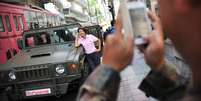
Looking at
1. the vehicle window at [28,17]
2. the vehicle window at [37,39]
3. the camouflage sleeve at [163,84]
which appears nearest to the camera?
the camouflage sleeve at [163,84]

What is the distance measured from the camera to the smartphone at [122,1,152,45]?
4.99 feet

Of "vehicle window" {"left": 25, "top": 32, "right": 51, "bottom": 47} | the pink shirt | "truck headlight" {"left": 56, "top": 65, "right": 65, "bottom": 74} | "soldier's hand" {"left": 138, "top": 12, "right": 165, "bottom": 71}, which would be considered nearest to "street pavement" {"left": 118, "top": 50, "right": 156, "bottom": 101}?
the pink shirt

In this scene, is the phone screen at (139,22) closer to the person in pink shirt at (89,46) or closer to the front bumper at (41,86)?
the front bumper at (41,86)

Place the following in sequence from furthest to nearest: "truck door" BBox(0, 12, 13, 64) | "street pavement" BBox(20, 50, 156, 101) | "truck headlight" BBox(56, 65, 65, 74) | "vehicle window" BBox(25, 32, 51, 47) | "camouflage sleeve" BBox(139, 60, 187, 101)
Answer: "truck door" BBox(0, 12, 13, 64), "vehicle window" BBox(25, 32, 51, 47), "truck headlight" BBox(56, 65, 65, 74), "street pavement" BBox(20, 50, 156, 101), "camouflage sleeve" BBox(139, 60, 187, 101)

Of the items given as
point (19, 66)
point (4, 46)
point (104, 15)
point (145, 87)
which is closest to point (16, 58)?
point (19, 66)

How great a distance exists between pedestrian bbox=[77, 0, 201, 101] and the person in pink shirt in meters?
10.2

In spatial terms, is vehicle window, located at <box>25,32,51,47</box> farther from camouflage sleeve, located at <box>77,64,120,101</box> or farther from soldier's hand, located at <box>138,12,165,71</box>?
camouflage sleeve, located at <box>77,64,120,101</box>

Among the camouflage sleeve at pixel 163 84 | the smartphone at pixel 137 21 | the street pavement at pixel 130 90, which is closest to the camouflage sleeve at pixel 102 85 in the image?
the smartphone at pixel 137 21

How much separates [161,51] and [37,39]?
11.1 m

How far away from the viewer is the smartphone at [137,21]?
1.52m

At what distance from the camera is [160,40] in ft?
5.17

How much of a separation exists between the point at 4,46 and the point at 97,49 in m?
4.60

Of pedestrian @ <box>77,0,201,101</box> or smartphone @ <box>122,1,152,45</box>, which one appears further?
smartphone @ <box>122,1,152,45</box>

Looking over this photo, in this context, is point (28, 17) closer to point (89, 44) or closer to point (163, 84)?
point (89, 44)
